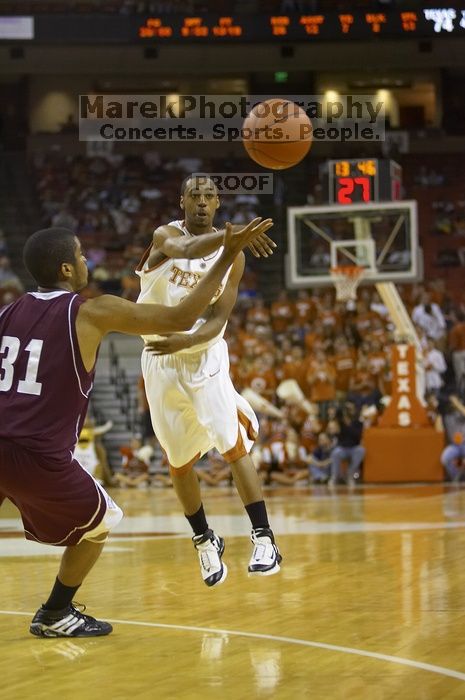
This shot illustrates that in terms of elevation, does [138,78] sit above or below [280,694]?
above

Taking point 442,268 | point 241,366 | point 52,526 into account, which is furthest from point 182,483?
point 442,268

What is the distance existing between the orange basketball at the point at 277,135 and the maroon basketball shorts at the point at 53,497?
13.6 feet

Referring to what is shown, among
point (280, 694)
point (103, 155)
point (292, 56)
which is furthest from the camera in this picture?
point (103, 155)

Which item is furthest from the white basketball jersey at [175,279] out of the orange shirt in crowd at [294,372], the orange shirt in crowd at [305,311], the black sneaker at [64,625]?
the orange shirt in crowd at [305,311]

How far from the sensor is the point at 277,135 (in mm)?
8461

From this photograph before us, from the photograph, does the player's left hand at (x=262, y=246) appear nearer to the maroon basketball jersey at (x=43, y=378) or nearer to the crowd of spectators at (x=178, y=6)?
the maroon basketball jersey at (x=43, y=378)

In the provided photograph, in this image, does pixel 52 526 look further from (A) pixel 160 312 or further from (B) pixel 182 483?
(B) pixel 182 483

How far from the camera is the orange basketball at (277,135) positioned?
8414 mm

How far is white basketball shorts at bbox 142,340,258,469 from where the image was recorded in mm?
6273

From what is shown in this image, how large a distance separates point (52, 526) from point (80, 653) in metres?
0.53

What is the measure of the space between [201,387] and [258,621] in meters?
1.41

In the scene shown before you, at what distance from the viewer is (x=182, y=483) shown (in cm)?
659

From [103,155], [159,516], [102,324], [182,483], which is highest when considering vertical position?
[103,155]

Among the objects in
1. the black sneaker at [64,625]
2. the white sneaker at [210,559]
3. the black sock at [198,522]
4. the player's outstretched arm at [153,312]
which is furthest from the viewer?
the black sock at [198,522]
